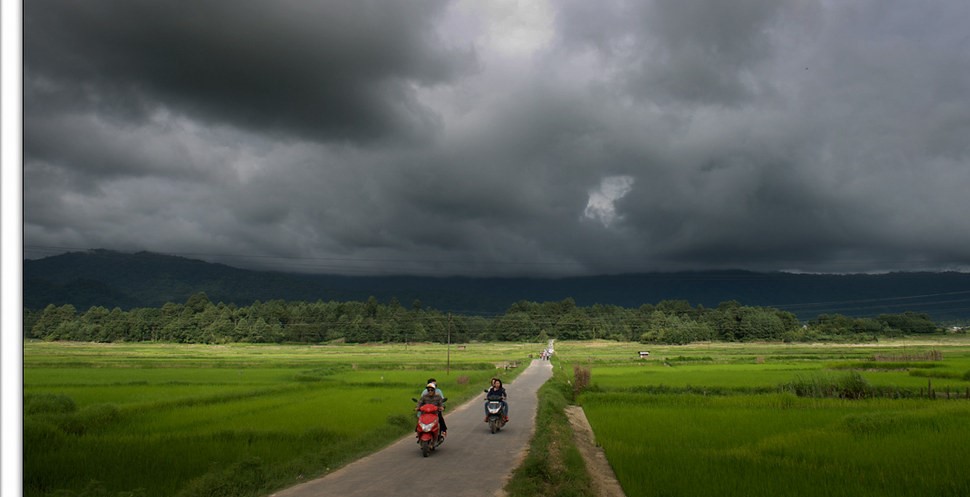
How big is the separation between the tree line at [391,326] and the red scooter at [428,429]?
123m

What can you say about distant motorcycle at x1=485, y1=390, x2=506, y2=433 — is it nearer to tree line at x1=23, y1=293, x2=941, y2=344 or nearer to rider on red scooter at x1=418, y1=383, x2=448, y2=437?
rider on red scooter at x1=418, y1=383, x2=448, y2=437

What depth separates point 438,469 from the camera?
1280cm

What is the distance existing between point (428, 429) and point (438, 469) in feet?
5.93

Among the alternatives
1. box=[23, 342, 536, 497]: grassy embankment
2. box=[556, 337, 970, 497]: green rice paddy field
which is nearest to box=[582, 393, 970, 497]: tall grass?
box=[556, 337, 970, 497]: green rice paddy field

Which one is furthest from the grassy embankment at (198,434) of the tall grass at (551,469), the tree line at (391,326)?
the tree line at (391,326)

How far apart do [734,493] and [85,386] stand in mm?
41383

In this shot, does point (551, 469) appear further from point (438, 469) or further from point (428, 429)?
point (428, 429)

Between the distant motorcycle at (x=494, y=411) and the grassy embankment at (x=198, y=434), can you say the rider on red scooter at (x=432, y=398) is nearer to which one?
the grassy embankment at (x=198, y=434)

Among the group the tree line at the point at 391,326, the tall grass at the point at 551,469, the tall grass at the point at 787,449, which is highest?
the tall grass at the point at 551,469

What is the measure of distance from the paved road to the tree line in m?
120

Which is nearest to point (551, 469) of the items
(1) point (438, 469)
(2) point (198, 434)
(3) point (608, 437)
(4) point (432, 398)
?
(1) point (438, 469)

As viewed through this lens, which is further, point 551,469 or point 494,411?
point 494,411

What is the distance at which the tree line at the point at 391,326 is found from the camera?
420ft

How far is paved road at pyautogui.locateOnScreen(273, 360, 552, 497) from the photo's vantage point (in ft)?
35.7
